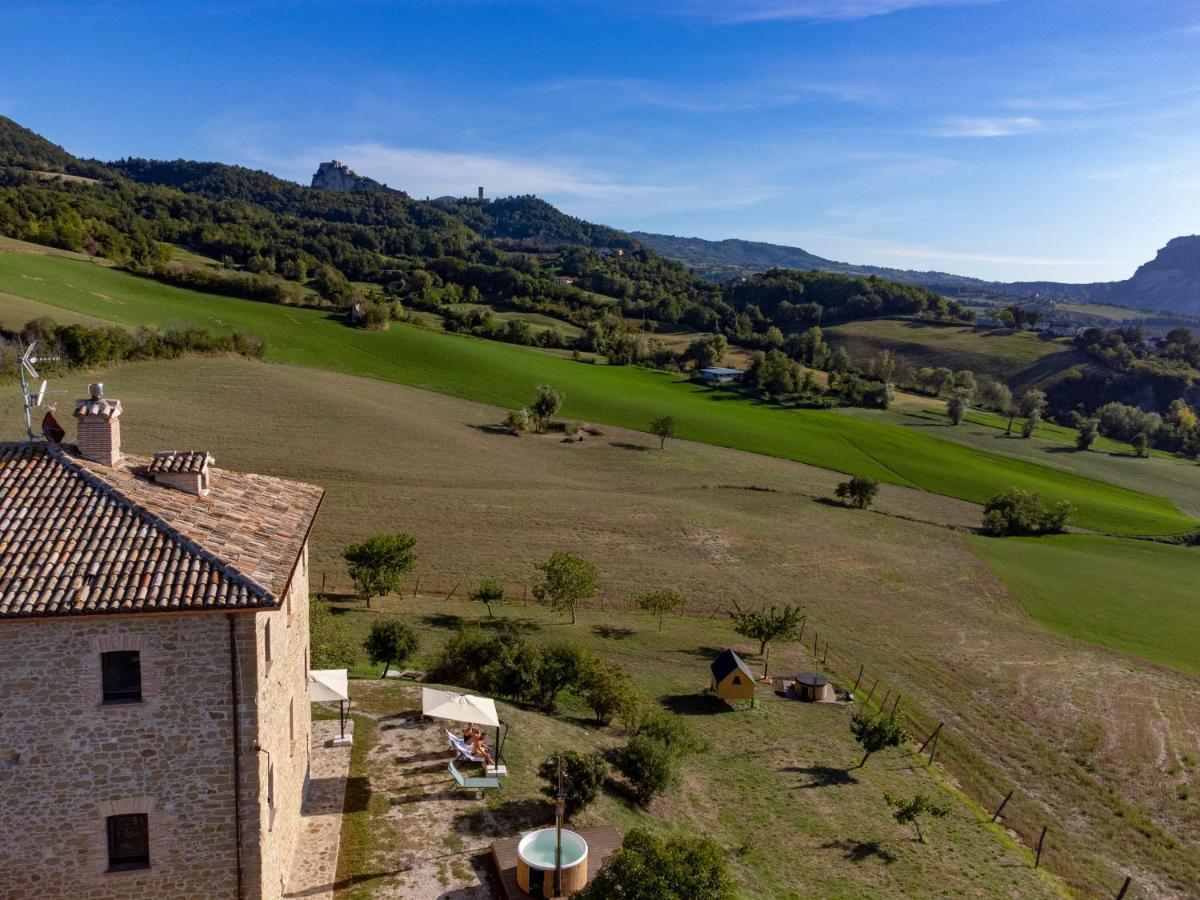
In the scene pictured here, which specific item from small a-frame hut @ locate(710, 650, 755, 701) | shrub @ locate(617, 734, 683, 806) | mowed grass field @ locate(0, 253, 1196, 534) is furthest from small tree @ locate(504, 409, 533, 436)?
shrub @ locate(617, 734, 683, 806)

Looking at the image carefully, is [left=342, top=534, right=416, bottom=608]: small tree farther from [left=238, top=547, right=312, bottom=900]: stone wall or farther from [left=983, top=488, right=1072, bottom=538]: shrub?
[left=983, top=488, right=1072, bottom=538]: shrub

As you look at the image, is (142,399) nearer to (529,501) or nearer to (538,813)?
(529,501)

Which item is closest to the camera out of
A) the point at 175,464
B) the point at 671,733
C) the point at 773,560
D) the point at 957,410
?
the point at 175,464

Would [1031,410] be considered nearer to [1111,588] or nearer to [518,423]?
[1111,588]

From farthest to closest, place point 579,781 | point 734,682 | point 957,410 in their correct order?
point 957,410, point 734,682, point 579,781

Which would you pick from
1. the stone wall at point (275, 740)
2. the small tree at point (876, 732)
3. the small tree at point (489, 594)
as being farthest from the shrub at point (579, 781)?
the small tree at point (489, 594)

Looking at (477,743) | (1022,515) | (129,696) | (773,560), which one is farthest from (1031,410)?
(129,696)

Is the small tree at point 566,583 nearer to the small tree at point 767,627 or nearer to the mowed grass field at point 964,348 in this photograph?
the small tree at point 767,627
